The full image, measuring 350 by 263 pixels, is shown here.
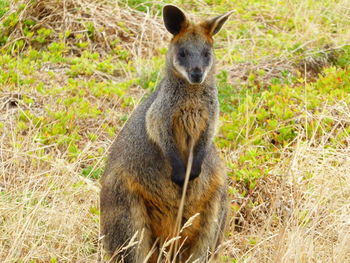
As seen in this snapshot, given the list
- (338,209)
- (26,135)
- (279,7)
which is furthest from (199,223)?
(279,7)

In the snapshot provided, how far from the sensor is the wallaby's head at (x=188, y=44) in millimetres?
4703

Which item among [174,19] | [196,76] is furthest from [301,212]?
[174,19]

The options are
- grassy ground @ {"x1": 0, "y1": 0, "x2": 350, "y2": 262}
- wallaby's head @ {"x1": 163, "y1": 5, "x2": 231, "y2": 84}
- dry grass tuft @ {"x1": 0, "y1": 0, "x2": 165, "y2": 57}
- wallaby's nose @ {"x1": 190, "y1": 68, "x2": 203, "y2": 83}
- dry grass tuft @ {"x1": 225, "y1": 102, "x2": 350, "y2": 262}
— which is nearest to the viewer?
dry grass tuft @ {"x1": 225, "y1": 102, "x2": 350, "y2": 262}

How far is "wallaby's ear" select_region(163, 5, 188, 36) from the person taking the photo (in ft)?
15.6

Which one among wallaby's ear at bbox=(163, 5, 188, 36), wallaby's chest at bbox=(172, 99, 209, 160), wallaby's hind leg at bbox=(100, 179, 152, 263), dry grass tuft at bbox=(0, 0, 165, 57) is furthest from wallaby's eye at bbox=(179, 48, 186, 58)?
dry grass tuft at bbox=(0, 0, 165, 57)

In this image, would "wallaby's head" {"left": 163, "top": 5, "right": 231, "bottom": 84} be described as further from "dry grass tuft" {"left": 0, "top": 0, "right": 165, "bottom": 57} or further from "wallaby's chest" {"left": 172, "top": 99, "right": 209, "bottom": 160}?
"dry grass tuft" {"left": 0, "top": 0, "right": 165, "bottom": 57}

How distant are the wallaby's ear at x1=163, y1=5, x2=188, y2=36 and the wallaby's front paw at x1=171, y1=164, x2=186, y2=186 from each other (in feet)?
3.06

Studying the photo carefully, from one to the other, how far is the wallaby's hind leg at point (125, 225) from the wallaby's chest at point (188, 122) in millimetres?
468

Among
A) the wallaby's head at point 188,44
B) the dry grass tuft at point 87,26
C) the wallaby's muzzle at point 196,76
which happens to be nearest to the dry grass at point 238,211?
the wallaby's muzzle at point 196,76

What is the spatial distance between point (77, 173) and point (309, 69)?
392 centimetres

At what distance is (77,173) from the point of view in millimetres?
5648

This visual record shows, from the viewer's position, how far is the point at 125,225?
182 inches

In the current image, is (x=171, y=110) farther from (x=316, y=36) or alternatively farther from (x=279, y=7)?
(x=279, y=7)

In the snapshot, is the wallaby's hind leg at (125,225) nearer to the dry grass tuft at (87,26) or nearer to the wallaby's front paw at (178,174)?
the wallaby's front paw at (178,174)
